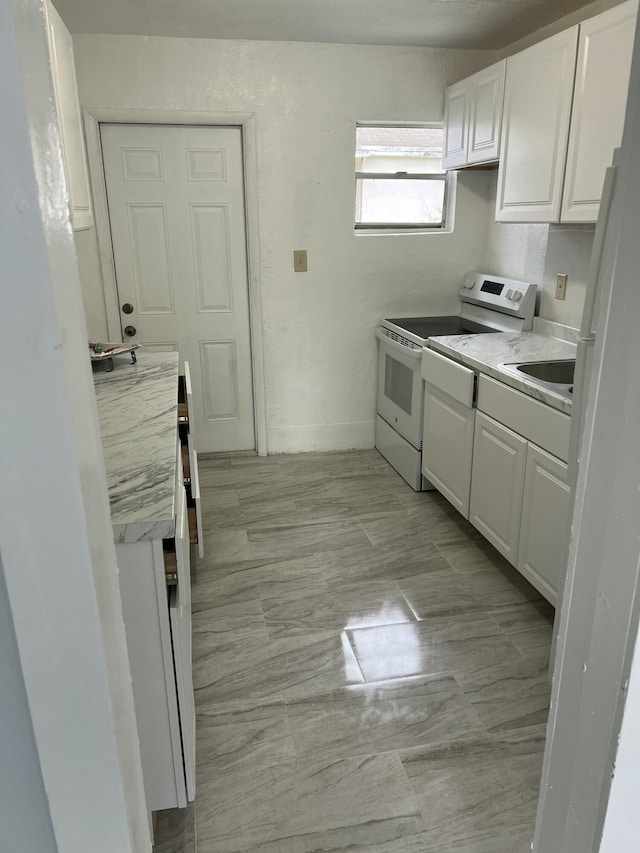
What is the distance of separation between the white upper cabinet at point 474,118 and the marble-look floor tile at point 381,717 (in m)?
2.44

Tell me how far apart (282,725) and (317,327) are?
249cm

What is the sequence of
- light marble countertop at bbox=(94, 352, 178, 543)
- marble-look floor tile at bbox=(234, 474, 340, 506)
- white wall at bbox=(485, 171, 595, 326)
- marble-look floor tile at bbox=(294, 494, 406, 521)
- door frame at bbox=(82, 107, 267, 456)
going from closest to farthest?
1. light marble countertop at bbox=(94, 352, 178, 543)
2. white wall at bbox=(485, 171, 595, 326)
3. marble-look floor tile at bbox=(294, 494, 406, 521)
4. door frame at bbox=(82, 107, 267, 456)
5. marble-look floor tile at bbox=(234, 474, 340, 506)

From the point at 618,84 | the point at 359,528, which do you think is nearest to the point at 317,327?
the point at 359,528

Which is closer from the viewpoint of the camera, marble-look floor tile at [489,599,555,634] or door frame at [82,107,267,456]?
marble-look floor tile at [489,599,555,634]

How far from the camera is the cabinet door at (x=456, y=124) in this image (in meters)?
3.37

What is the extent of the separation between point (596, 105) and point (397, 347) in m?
1.58

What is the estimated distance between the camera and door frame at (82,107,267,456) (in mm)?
3354

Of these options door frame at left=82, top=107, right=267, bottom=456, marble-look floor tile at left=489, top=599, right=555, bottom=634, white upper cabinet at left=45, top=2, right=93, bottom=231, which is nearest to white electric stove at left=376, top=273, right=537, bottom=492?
door frame at left=82, top=107, right=267, bottom=456

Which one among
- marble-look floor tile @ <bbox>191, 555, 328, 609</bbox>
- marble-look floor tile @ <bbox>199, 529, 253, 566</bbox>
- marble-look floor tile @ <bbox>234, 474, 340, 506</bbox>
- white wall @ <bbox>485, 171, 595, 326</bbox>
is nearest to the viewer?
marble-look floor tile @ <bbox>191, 555, 328, 609</bbox>

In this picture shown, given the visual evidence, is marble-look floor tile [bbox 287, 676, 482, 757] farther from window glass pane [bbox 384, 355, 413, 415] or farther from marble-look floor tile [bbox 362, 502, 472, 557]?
window glass pane [bbox 384, 355, 413, 415]

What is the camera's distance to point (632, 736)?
678 mm

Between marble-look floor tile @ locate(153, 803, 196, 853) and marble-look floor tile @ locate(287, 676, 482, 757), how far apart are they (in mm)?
351

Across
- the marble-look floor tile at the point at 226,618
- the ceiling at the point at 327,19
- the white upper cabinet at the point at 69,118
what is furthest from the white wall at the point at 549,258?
the white upper cabinet at the point at 69,118

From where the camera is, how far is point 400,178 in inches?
150
